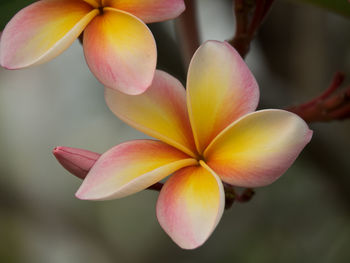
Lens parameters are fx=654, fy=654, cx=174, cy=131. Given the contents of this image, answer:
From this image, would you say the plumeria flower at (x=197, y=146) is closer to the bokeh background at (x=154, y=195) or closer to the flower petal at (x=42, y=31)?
the flower petal at (x=42, y=31)

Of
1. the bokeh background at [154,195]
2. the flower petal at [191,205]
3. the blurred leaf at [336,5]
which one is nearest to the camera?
the flower petal at [191,205]

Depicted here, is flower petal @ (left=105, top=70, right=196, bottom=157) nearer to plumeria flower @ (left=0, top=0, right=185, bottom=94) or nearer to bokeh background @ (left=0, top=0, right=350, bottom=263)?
plumeria flower @ (left=0, top=0, right=185, bottom=94)

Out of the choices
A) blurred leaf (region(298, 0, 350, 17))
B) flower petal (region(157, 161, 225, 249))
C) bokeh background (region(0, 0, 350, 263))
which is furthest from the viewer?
bokeh background (region(0, 0, 350, 263))

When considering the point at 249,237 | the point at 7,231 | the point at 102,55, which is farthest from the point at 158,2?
the point at 7,231

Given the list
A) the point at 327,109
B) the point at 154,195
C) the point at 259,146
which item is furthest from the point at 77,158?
the point at 154,195

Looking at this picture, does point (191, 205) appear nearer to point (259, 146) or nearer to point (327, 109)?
point (259, 146)

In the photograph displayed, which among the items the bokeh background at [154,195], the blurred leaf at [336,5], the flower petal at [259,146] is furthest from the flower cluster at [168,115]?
the bokeh background at [154,195]

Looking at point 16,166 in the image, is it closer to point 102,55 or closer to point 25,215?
point 25,215

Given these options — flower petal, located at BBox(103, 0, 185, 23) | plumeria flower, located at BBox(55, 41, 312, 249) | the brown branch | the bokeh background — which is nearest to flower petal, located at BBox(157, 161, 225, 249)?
plumeria flower, located at BBox(55, 41, 312, 249)
